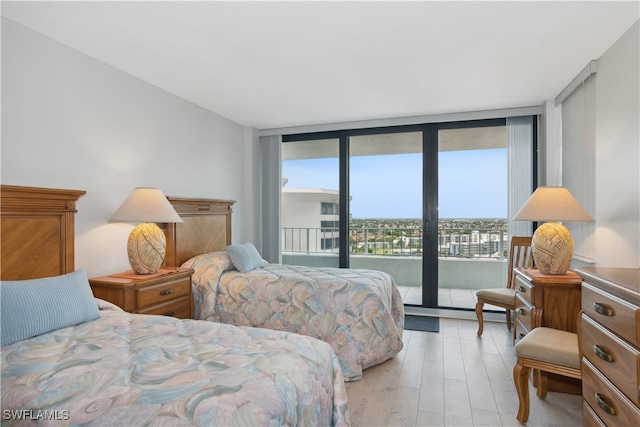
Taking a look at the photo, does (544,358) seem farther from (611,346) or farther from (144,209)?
(144,209)

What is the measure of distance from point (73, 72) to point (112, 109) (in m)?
0.38

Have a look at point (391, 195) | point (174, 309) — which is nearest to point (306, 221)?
point (391, 195)

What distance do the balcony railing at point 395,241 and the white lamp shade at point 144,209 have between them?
258cm

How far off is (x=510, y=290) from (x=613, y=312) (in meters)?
2.29

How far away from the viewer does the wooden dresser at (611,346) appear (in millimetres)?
1413

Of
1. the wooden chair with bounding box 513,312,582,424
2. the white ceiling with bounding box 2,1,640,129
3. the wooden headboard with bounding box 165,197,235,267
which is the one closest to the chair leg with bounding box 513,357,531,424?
the wooden chair with bounding box 513,312,582,424

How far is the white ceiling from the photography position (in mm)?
2127

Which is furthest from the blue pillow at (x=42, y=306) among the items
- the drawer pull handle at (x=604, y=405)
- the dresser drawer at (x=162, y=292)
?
the drawer pull handle at (x=604, y=405)

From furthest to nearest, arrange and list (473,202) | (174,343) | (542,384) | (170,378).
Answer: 1. (473,202)
2. (542,384)
3. (174,343)
4. (170,378)

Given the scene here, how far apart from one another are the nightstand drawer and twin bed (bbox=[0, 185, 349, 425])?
512mm

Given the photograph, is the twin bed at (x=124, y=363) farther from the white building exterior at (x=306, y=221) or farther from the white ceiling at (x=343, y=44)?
the white building exterior at (x=306, y=221)

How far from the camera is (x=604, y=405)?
1.63 m

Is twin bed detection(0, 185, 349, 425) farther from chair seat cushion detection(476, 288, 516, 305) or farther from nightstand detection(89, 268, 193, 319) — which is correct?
chair seat cushion detection(476, 288, 516, 305)

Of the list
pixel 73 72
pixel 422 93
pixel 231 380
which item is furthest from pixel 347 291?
pixel 73 72
